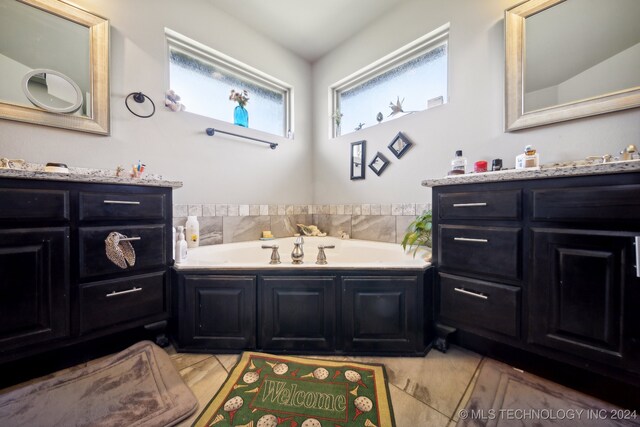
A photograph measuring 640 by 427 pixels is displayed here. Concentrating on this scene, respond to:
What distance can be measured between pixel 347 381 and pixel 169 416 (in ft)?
2.45

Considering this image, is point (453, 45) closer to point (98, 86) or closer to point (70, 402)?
point (98, 86)

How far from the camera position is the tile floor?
0.96m

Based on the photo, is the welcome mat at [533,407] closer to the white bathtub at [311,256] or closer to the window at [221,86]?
the white bathtub at [311,256]

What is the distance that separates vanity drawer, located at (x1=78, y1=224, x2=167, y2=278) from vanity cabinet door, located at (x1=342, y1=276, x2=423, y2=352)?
1.09 metres

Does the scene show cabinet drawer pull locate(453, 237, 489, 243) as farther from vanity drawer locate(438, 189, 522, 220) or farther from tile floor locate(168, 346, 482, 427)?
tile floor locate(168, 346, 482, 427)

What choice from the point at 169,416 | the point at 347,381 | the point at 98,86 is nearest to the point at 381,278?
the point at 347,381

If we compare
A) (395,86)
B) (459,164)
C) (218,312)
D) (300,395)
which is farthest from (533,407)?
(395,86)

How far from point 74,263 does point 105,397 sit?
62 cm

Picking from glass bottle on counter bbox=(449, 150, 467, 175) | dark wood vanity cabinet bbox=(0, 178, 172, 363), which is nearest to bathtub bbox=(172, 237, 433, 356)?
dark wood vanity cabinet bbox=(0, 178, 172, 363)

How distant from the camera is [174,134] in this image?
1883 millimetres

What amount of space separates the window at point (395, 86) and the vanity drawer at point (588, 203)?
47.3 inches

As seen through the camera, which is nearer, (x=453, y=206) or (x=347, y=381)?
(x=347, y=381)

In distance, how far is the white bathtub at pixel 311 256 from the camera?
1354 mm

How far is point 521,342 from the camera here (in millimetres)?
1110
